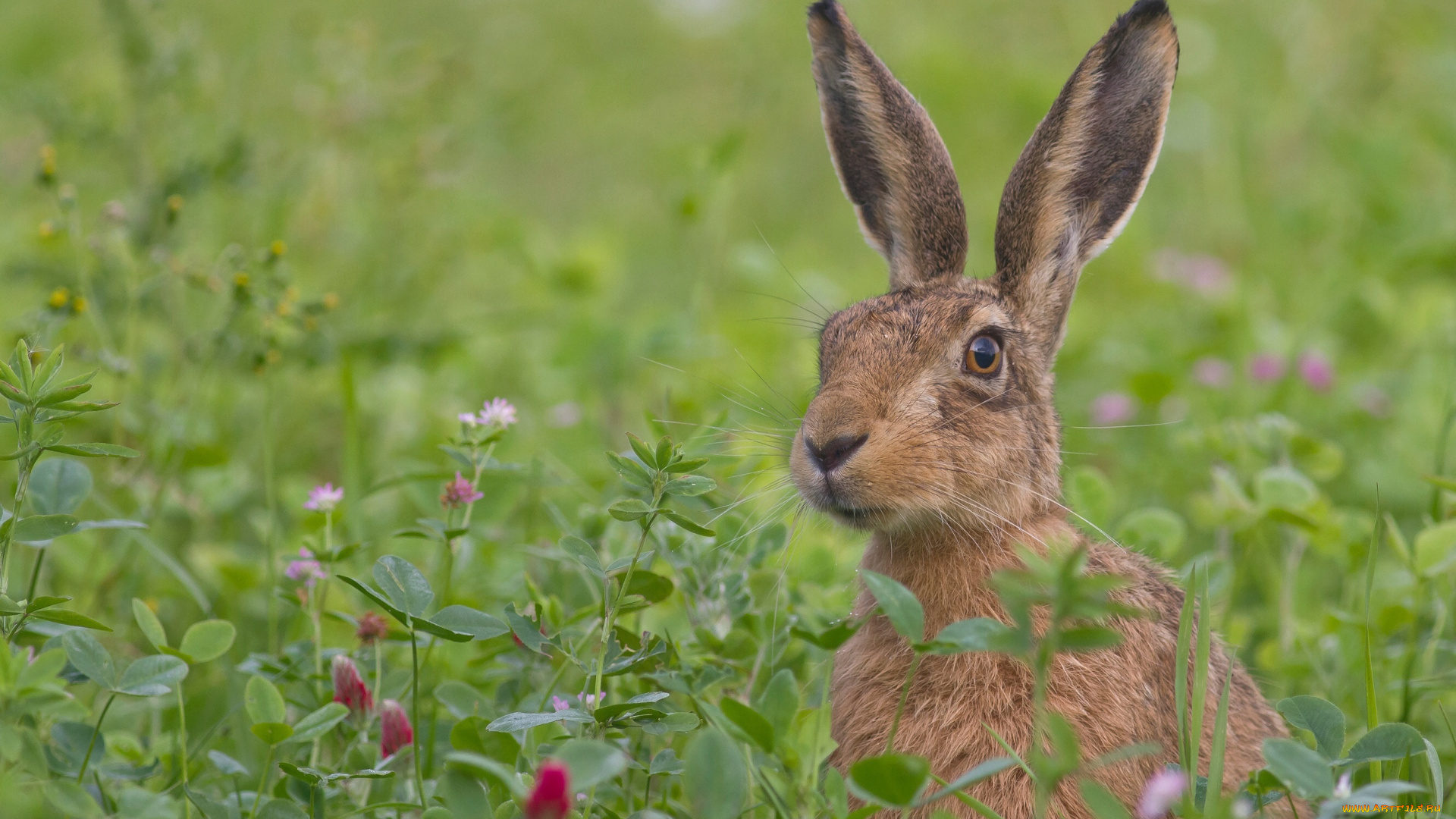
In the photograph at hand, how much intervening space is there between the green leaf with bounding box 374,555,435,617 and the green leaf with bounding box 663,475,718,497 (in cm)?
52

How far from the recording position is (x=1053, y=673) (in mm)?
3215

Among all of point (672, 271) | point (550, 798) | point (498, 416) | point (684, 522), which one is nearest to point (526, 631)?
point (684, 522)

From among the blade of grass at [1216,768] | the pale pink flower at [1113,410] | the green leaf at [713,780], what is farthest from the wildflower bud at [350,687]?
the pale pink flower at [1113,410]

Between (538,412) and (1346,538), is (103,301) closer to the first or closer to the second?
(538,412)

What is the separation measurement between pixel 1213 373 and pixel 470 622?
397 centimetres

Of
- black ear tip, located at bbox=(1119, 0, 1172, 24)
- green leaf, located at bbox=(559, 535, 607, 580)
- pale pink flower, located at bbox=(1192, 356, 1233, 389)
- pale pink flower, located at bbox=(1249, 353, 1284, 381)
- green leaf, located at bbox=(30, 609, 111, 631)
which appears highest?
black ear tip, located at bbox=(1119, 0, 1172, 24)

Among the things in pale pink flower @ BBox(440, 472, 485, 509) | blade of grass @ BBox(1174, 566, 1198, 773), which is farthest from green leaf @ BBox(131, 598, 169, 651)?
blade of grass @ BBox(1174, 566, 1198, 773)

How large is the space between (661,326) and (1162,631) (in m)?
2.60

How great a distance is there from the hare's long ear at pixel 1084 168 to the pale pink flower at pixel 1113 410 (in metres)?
1.60

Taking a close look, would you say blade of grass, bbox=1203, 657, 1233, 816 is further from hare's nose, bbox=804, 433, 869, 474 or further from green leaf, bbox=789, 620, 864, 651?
hare's nose, bbox=804, 433, 869, 474

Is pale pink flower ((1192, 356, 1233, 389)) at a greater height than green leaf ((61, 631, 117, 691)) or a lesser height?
greater

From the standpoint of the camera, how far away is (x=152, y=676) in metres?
2.57

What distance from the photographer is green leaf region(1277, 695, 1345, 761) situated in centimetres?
265

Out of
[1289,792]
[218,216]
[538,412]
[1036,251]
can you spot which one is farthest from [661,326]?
[1289,792]
